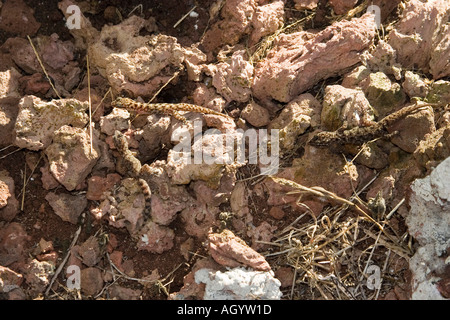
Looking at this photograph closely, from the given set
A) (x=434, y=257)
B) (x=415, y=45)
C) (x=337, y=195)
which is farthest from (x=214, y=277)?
(x=415, y=45)

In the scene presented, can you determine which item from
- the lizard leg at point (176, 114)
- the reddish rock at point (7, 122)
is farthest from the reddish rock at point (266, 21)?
the reddish rock at point (7, 122)

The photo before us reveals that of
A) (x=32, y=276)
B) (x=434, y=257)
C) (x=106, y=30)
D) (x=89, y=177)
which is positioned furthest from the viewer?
(x=106, y=30)

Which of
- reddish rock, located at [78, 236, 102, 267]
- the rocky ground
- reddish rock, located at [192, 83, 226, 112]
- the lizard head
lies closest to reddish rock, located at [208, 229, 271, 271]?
the rocky ground

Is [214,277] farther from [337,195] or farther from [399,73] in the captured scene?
[399,73]

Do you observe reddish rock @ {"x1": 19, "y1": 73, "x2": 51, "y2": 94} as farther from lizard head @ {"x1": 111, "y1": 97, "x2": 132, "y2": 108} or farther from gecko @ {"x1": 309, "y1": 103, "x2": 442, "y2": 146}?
gecko @ {"x1": 309, "y1": 103, "x2": 442, "y2": 146}

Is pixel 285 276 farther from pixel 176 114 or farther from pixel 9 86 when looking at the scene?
pixel 9 86

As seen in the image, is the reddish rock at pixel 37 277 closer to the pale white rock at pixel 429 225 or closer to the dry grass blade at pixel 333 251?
the dry grass blade at pixel 333 251
